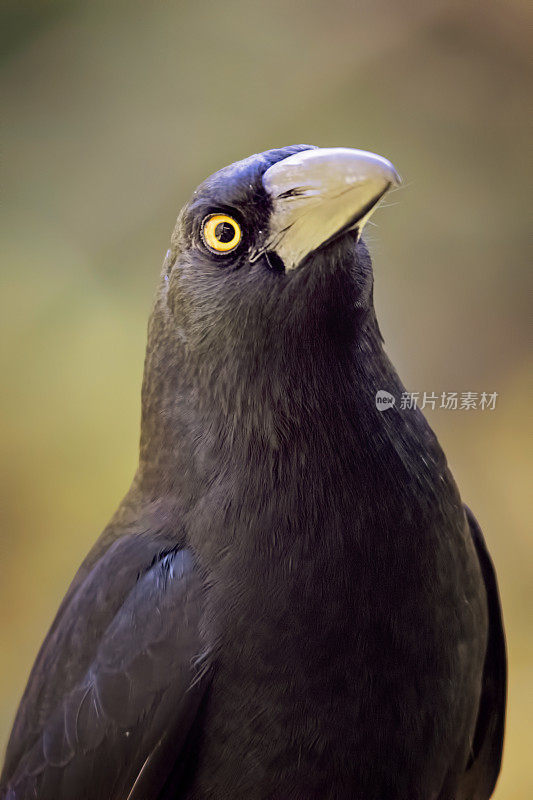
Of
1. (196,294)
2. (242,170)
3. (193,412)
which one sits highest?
(242,170)

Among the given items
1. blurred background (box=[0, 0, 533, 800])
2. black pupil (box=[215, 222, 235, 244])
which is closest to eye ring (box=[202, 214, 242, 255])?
black pupil (box=[215, 222, 235, 244])

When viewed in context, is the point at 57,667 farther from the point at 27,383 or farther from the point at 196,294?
the point at 27,383

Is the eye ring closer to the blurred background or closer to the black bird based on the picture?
the black bird

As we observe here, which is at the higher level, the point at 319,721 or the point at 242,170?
the point at 242,170

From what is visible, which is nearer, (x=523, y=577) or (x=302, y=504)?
(x=302, y=504)

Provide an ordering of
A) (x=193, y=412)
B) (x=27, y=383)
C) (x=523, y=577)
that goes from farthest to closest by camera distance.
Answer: (x=523, y=577) → (x=27, y=383) → (x=193, y=412)

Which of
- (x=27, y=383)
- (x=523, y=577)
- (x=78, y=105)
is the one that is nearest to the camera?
(x=78, y=105)

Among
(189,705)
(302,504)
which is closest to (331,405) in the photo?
(302,504)

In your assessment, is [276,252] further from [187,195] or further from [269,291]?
[187,195]
